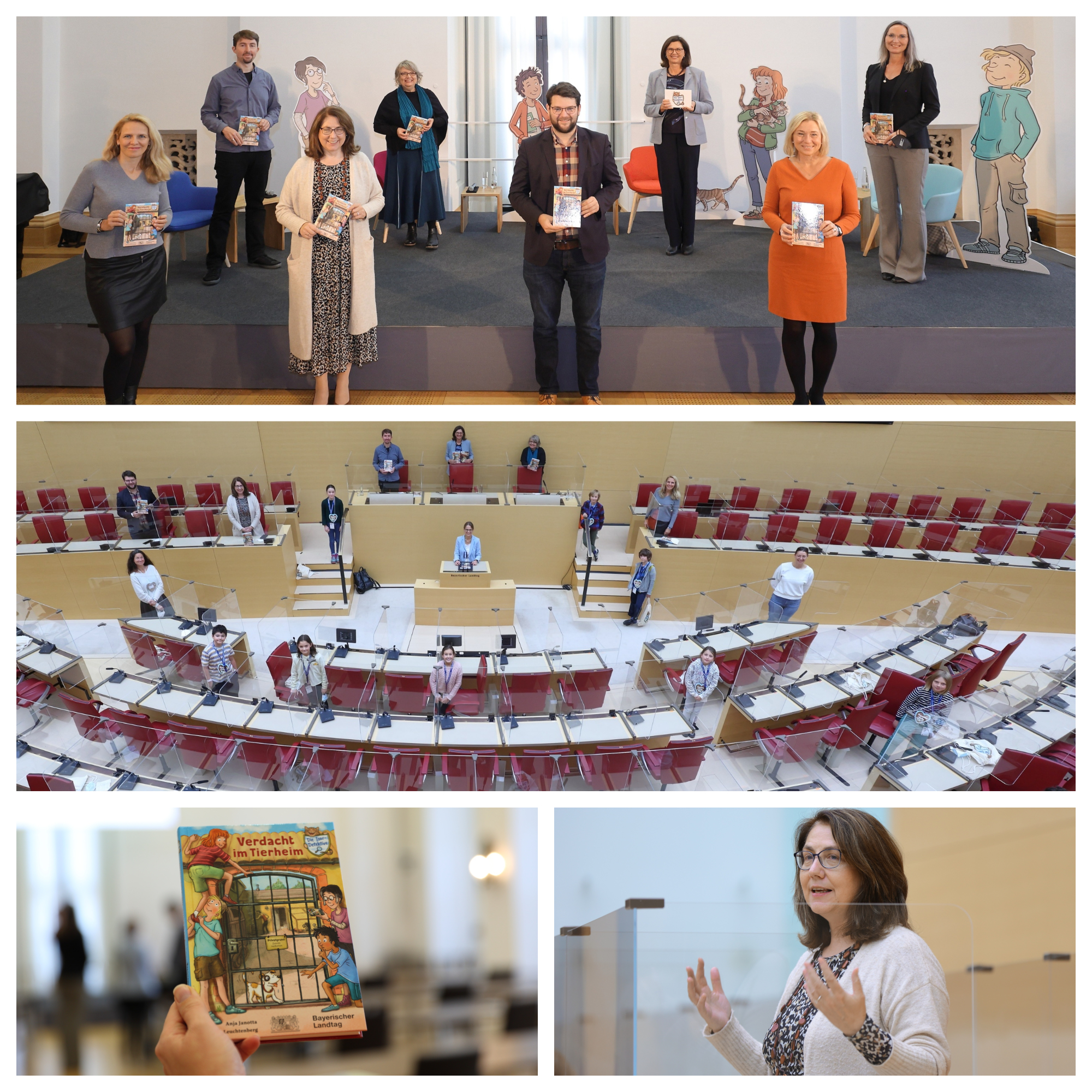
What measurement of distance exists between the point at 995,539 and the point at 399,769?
5735mm

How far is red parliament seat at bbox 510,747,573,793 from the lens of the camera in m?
5.65

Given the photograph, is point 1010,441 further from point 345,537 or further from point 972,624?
point 345,537

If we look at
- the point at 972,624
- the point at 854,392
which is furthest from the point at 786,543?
the point at 854,392

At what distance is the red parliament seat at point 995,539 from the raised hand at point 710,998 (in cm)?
604

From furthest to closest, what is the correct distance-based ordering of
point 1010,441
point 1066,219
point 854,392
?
point 1010,441, point 1066,219, point 854,392

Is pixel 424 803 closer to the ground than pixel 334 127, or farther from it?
closer to the ground

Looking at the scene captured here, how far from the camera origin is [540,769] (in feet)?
18.6

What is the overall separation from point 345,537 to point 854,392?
4524 mm

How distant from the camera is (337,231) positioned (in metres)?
4.92

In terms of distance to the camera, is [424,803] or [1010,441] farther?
[1010,441]

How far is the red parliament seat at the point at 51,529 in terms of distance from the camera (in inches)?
305

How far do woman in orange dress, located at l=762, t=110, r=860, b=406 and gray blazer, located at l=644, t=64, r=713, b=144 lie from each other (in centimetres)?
153

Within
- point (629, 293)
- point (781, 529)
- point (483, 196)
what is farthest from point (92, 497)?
point (781, 529)

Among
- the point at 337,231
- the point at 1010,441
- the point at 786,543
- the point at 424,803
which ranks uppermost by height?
the point at 337,231
